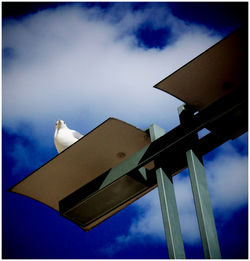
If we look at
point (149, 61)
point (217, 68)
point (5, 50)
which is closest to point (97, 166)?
point (217, 68)

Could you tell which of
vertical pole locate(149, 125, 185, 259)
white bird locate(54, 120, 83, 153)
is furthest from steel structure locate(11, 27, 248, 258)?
white bird locate(54, 120, 83, 153)

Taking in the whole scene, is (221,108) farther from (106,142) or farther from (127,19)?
(127,19)

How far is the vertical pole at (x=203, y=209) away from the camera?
2447mm

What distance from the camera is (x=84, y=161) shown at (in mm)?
3598

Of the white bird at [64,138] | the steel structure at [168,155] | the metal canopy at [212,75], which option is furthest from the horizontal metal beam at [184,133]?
the white bird at [64,138]

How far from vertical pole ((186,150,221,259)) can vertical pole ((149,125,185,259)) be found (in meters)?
0.25

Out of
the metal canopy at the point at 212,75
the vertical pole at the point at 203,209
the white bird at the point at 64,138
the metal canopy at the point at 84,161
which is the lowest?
the vertical pole at the point at 203,209

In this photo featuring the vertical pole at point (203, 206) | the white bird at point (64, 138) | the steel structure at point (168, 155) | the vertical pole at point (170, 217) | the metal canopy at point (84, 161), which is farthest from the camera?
the white bird at point (64, 138)

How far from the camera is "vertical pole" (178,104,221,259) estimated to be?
2447mm

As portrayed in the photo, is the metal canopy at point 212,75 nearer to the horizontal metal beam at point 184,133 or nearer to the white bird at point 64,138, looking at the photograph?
A: the horizontal metal beam at point 184,133

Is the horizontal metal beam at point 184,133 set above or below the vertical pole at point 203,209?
above

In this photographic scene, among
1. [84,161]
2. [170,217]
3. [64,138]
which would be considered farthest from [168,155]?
[64,138]

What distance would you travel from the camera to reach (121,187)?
3.46 meters

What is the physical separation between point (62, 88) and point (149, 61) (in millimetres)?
2280
